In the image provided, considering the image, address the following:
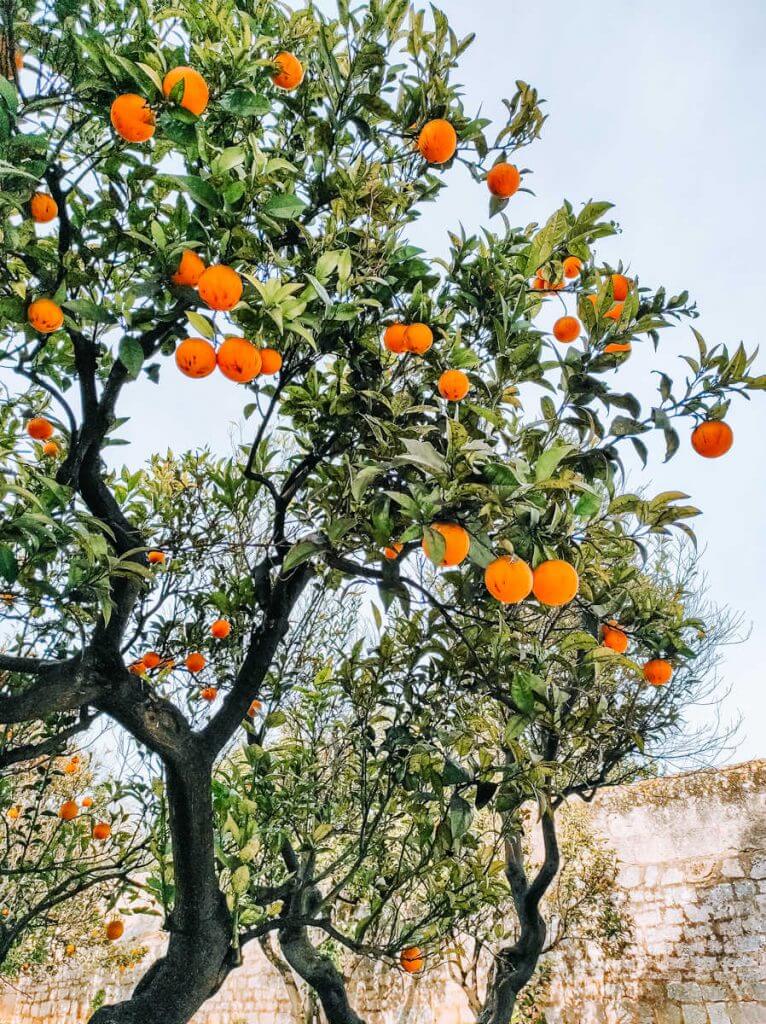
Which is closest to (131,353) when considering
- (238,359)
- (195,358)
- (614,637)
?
(195,358)

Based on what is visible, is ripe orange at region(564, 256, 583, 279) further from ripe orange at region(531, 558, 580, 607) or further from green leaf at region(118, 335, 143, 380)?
green leaf at region(118, 335, 143, 380)

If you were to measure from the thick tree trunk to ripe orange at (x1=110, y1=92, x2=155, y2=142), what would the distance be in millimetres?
1667

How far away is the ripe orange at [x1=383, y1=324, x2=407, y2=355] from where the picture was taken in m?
1.72

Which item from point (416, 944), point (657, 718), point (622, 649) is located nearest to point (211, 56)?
point (622, 649)

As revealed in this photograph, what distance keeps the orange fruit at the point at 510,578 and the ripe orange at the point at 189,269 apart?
86cm

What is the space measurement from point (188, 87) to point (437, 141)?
758 millimetres

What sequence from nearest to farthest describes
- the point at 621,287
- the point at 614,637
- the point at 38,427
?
the point at 621,287
the point at 614,637
the point at 38,427

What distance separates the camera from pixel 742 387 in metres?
1.52

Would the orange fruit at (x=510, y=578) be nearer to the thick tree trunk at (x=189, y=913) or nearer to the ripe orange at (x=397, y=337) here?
the ripe orange at (x=397, y=337)

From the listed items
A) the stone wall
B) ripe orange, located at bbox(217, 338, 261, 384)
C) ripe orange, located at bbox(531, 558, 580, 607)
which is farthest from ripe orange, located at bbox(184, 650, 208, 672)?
the stone wall

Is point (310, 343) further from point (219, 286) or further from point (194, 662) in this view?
point (194, 662)

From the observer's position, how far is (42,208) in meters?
1.66

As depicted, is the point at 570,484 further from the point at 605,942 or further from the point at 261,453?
the point at 605,942

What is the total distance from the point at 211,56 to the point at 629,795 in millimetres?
6129
